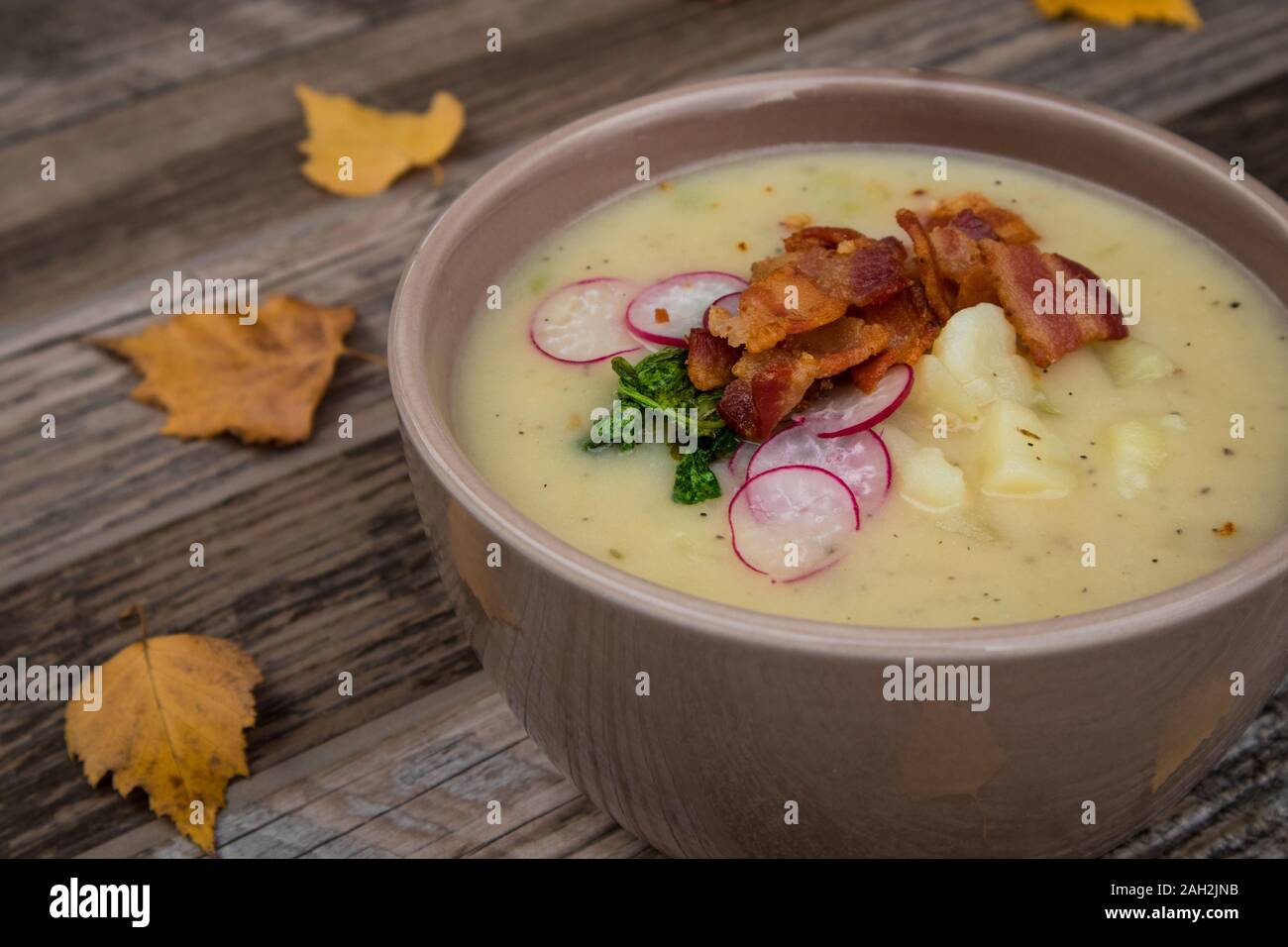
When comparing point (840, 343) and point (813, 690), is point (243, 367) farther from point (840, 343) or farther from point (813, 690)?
point (813, 690)

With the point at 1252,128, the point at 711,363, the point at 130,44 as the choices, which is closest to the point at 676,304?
the point at 711,363

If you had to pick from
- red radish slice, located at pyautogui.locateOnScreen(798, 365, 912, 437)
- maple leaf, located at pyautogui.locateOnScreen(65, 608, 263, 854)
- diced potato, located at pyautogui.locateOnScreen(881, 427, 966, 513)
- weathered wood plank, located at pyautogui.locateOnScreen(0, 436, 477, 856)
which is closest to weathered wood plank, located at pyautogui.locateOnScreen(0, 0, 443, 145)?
weathered wood plank, located at pyautogui.locateOnScreen(0, 436, 477, 856)

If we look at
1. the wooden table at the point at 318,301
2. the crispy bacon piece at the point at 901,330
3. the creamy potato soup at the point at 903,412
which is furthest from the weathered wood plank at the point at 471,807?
the crispy bacon piece at the point at 901,330

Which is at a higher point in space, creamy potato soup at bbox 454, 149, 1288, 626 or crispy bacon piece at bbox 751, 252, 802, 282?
crispy bacon piece at bbox 751, 252, 802, 282

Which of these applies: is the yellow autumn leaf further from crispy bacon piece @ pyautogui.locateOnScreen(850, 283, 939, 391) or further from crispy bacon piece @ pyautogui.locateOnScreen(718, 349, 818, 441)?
crispy bacon piece @ pyautogui.locateOnScreen(718, 349, 818, 441)

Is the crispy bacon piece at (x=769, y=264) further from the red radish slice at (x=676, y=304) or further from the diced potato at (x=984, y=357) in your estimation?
the diced potato at (x=984, y=357)

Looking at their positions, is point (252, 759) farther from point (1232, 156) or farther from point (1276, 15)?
point (1276, 15)

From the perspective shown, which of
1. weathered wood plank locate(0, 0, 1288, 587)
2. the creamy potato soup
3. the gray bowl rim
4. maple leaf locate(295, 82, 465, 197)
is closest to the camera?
the gray bowl rim
